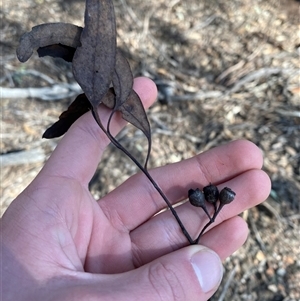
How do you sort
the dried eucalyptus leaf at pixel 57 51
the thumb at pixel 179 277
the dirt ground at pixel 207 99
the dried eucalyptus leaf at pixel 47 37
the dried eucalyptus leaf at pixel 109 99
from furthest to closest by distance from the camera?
the dirt ground at pixel 207 99 → the dried eucalyptus leaf at pixel 109 99 → the dried eucalyptus leaf at pixel 57 51 → the dried eucalyptus leaf at pixel 47 37 → the thumb at pixel 179 277

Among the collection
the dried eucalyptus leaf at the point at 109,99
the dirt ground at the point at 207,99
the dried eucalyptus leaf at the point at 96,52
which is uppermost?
the dried eucalyptus leaf at the point at 96,52

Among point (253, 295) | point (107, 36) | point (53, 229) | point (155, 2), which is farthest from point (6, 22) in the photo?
point (253, 295)

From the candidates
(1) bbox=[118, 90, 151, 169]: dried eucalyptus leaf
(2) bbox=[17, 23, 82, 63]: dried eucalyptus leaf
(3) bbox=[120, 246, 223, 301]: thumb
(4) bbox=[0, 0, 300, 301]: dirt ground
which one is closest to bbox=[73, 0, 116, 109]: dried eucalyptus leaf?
(2) bbox=[17, 23, 82, 63]: dried eucalyptus leaf

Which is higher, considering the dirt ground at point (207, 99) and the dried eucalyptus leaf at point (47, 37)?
the dried eucalyptus leaf at point (47, 37)

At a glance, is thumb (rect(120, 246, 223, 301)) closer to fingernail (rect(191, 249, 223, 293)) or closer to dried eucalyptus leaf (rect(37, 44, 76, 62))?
fingernail (rect(191, 249, 223, 293))

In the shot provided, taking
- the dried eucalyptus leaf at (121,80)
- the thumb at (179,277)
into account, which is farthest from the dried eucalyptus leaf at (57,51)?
the thumb at (179,277)

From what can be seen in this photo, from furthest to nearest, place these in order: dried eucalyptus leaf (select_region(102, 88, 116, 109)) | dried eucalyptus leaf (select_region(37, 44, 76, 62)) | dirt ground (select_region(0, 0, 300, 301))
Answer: dirt ground (select_region(0, 0, 300, 301)), dried eucalyptus leaf (select_region(102, 88, 116, 109)), dried eucalyptus leaf (select_region(37, 44, 76, 62))

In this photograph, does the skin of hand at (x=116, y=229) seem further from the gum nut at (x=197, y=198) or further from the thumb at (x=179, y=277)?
the gum nut at (x=197, y=198)
